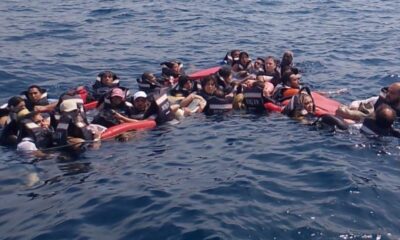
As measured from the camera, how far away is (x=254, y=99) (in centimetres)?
1547

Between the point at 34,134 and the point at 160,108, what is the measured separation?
315 cm

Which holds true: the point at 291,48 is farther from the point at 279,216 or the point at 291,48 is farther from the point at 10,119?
the point at 279,216

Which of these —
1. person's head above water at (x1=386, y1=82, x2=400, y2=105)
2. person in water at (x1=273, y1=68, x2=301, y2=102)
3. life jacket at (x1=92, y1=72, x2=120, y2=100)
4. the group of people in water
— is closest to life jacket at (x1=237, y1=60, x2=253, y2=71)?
the group of people in water

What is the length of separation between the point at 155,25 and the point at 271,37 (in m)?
6.11

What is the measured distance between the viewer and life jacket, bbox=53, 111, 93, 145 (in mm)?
12461

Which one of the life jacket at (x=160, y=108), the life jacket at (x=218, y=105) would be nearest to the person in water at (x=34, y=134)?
the life jacket at (x=160, y=108)

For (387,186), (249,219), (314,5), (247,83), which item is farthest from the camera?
(314,5)

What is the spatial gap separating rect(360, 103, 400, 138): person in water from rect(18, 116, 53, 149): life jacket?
22.9 ft

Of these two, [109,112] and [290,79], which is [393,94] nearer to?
[290,79]

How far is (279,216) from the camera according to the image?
8.73 metres

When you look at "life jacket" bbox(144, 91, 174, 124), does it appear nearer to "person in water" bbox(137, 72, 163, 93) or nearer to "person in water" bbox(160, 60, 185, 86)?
"person in water" bbox(137, 72, 163, 93)

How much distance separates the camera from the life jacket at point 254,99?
608 inches

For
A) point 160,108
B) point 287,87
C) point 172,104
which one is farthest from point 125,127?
point 287,87

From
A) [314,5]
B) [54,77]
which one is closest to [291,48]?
[54,77]
